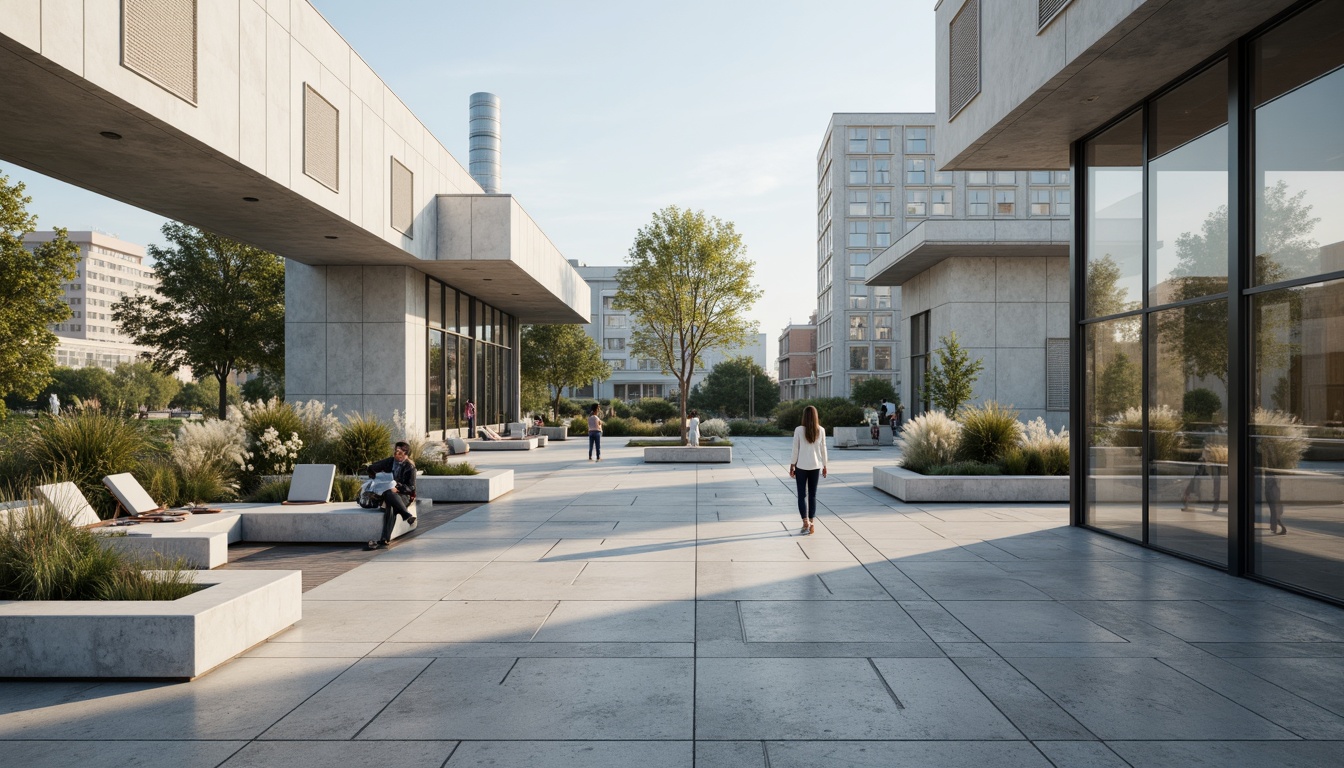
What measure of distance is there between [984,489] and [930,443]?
206 centimetres

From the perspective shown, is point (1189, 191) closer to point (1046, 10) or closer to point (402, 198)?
point (1046, 10)

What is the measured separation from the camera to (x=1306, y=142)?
7.84m

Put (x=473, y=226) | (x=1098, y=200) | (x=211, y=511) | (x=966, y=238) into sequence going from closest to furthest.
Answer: (x=211, y=511), (x=1098, y=200), (x=473, y=226), (x=966, y=238)

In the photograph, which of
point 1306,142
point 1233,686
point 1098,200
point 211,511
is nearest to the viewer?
point 1233,686

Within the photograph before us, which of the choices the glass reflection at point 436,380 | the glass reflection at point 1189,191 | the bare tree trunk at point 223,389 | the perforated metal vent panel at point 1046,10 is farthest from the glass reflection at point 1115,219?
the bare tree trunk at point 223,389

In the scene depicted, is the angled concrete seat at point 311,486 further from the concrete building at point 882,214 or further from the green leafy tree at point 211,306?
the concrete building at point 882,214

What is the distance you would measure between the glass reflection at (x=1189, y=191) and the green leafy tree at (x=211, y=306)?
3185 centimetres

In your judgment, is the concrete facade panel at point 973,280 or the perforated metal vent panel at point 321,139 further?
the concrete facade panel at point 973,280

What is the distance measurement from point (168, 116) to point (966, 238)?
23923mm

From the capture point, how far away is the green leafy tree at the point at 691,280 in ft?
96.1

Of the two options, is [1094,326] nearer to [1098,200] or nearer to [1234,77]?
[1098,200]

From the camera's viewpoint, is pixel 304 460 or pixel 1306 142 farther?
pixel 304 460

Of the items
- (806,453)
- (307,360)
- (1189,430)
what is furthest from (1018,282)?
(307,360)

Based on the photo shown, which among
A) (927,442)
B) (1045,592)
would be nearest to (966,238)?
(927,442)
